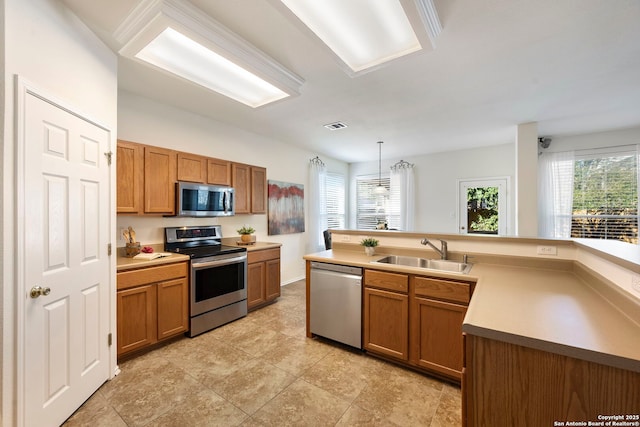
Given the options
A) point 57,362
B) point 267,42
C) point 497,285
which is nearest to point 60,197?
point 57,362

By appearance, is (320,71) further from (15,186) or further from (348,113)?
(15,186)

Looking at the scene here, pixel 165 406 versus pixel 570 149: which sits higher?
pixel 570 149

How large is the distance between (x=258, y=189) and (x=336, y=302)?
232cm

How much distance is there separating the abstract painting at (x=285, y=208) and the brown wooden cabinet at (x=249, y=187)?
0.40 metres

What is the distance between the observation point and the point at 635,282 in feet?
3.90

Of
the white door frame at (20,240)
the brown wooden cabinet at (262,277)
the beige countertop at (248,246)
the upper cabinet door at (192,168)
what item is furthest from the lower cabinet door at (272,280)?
the white door frame at (20,240)

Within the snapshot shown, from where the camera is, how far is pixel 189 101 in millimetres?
3154

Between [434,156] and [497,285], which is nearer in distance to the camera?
[497,285]

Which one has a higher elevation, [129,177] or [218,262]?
[129,177]

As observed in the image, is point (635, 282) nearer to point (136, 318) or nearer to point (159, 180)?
point (136, 318)

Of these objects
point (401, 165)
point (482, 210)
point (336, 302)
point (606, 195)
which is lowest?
point (336, 302)

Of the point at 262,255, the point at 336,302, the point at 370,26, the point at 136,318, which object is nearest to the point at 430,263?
the point at 336,302

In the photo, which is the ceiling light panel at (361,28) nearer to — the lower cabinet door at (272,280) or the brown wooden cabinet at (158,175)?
the brown wooden cabinet at (158,175)

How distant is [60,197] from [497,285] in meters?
2.93
